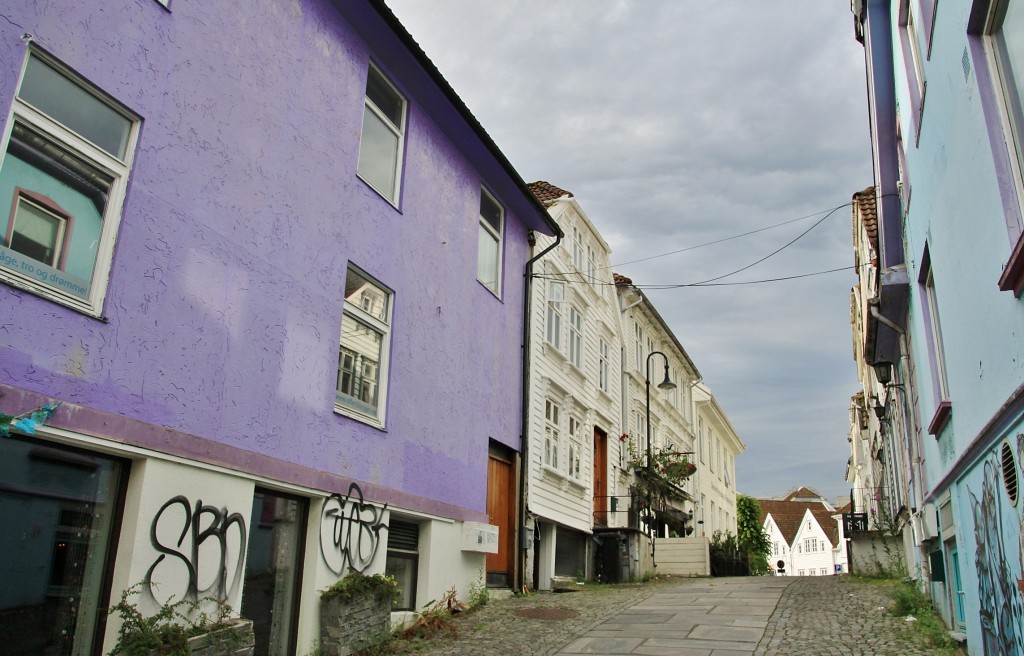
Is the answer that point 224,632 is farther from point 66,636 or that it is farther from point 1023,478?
point 1023,478

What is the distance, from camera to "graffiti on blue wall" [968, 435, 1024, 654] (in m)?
5.36

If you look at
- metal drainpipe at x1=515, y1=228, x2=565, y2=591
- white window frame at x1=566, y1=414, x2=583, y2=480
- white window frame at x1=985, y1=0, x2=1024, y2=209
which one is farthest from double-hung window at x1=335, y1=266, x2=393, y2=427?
white window frame at x1=566, y1=414, x2=583, y2=480

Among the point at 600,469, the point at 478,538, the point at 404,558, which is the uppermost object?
the point at 600,469

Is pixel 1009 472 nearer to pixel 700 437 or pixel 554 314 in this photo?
pixel 554 314

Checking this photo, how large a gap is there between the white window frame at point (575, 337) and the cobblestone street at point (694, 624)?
5.57 meters

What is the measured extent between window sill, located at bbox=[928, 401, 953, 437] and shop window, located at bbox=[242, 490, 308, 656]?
6.53 metres

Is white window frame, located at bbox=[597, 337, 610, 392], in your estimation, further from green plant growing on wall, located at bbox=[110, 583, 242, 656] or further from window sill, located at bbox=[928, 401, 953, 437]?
green plant growing on wall, located at bbox=[110, 583, 242, 656]

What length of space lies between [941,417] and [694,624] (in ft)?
14.3

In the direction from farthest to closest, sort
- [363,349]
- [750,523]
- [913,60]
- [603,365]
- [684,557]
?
[750,523], [603,365], [684,557], [363,349], [913,60]

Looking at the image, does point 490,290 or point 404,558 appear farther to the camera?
point 490,290

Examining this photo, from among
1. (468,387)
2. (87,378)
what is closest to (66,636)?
(87,378)

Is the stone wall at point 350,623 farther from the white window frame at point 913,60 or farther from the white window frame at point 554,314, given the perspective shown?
the white window frame at point 554,314

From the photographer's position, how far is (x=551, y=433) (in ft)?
54.7

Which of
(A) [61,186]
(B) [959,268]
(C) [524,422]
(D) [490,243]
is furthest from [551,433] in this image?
(A) [61,186]
